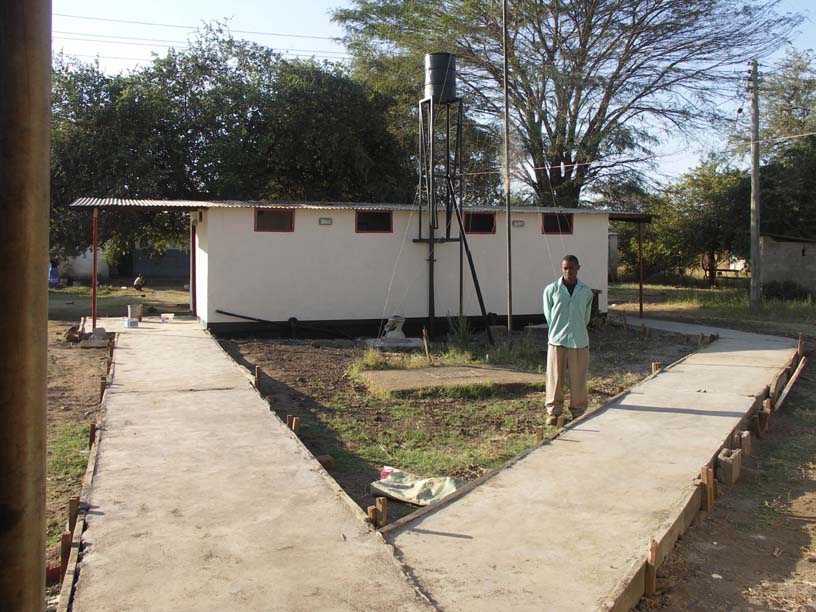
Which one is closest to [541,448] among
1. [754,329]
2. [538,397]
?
[538,397]

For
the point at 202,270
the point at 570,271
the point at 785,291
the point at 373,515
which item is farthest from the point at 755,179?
the point at 373,515

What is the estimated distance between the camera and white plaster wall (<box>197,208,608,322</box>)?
14805 millimetres

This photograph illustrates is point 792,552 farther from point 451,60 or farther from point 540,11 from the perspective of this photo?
point 540,11

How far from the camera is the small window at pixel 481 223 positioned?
54.0 feet

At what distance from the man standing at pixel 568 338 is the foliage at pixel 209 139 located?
1490cm

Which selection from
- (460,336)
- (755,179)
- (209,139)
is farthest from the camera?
(209,139)

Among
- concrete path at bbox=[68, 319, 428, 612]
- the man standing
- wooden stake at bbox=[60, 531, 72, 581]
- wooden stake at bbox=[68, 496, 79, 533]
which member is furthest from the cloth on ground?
the man standing

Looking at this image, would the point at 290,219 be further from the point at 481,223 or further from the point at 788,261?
the point at 788,261

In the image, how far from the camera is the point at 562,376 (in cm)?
784

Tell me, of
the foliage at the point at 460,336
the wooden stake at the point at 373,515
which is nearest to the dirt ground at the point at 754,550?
the wooden stake at the point at 373,515

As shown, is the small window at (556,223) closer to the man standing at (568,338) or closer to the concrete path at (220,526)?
the man standing at (568,338)

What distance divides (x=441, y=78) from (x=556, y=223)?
4.71 meters

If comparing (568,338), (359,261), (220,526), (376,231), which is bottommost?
(220,526)

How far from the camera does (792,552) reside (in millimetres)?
4617
